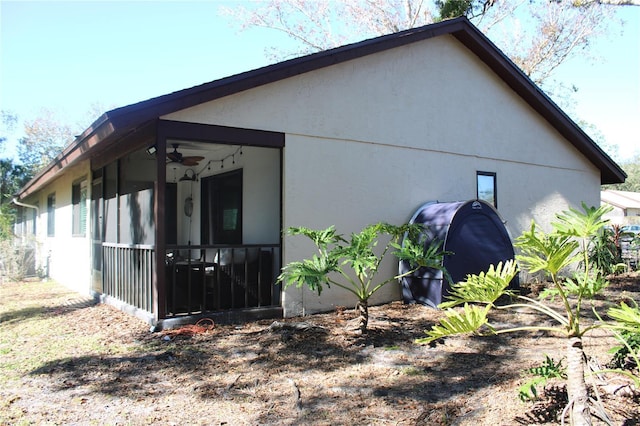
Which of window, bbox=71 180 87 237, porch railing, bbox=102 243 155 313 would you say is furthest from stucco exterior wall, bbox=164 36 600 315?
window, bbox=71 180 87 237

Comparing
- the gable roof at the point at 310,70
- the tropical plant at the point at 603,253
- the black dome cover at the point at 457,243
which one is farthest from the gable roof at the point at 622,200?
the black dome cover at the point at 457,243

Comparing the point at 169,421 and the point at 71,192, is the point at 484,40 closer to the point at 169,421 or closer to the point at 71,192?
the point at 169,421

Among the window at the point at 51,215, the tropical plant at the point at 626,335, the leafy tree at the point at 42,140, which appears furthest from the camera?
the leafy tree at the point at 42,140

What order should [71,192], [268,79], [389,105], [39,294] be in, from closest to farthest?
[268,79] < [389,105] < [39,294] < [71,192]

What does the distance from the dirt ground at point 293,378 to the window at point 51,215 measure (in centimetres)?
832

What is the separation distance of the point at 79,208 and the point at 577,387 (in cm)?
1040

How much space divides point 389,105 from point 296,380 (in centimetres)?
530

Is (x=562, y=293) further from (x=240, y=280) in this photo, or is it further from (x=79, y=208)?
(x=79, y=208)

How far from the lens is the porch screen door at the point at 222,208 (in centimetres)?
886

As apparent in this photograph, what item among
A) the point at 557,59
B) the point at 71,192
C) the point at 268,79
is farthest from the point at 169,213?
the point at 557,59

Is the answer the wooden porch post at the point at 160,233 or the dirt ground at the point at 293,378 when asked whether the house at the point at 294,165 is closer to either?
the wooden porch post at the point at 160,233

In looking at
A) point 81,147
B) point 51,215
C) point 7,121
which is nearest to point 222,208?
point 81,147

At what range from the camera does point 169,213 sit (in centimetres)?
1132

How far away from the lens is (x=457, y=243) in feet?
24.2
